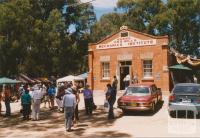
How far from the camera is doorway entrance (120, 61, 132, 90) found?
32969 millimetres

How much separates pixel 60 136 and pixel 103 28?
51.3 meters

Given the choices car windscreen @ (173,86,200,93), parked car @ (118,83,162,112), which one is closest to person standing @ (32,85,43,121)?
parked car @ (118,83,162,112)

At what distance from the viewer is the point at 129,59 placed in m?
32.8

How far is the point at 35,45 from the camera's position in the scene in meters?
46.8

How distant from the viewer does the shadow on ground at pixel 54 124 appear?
16.1 metres

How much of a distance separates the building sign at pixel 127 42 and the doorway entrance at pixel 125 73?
5.28 ft

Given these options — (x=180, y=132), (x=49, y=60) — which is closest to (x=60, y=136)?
(x=180, y=132)

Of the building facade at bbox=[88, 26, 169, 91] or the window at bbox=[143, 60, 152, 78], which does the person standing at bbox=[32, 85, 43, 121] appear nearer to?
the building facade at bbox=[88, 26, 169, 91]

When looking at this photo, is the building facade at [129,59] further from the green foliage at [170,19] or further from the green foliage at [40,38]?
the green foliage at [170,19]

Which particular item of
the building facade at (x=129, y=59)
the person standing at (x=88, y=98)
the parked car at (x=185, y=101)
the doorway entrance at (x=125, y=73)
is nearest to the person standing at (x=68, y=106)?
the person standing at (x=88, y=98)

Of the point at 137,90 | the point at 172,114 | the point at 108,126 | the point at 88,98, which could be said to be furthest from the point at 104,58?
the point at 108,126

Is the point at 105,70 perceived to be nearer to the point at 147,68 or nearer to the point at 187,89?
the point at 147,68

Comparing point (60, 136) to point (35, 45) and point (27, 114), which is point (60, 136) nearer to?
point (27, 114)

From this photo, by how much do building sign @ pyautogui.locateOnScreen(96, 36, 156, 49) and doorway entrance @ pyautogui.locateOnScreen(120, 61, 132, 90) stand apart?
1.61m
